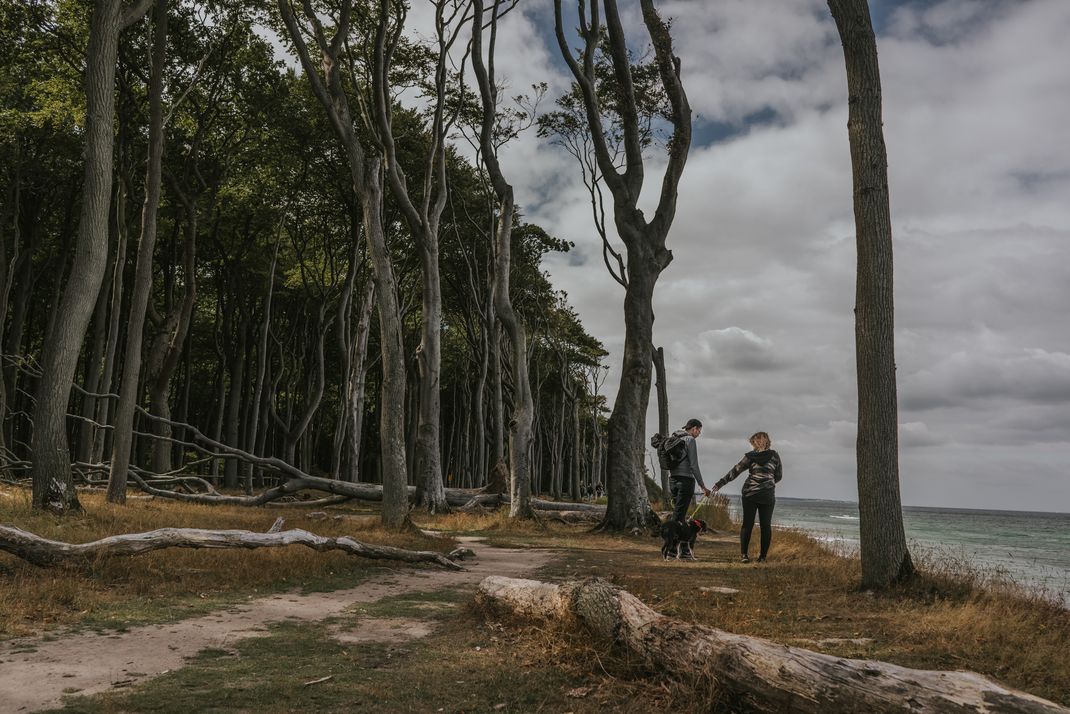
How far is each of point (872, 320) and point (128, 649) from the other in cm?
740

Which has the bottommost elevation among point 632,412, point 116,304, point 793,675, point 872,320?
point 793,675

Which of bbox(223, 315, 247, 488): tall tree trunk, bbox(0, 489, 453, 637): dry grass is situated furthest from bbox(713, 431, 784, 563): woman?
bbox(223, 315, 247, 488): tall tree trunk

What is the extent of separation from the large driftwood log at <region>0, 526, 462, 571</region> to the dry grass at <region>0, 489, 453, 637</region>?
124 millimetres

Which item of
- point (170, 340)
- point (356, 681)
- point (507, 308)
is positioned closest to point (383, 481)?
point (507, 308)

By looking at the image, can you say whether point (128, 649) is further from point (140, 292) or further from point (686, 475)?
point (140, 292)

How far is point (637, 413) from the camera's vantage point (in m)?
16.0

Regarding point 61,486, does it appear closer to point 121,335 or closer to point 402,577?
point 402,577

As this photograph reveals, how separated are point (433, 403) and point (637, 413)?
4965mm

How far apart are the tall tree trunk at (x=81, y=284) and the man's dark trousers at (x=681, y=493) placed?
29.6ft

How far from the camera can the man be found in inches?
440

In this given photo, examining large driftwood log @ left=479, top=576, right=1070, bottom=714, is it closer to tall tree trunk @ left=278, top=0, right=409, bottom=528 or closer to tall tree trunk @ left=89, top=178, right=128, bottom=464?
tall tree trunk @ left=278, top=0, right=409, bottom=528

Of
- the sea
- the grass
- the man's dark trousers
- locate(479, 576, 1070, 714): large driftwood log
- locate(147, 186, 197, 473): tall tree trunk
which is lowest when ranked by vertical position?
the sea

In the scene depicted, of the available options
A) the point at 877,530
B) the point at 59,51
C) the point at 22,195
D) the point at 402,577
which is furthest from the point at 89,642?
the point at 22,195

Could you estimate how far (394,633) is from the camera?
5996 millimetres
